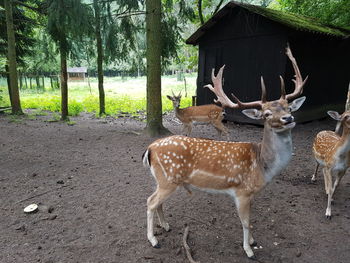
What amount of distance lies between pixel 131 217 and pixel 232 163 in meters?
1.51

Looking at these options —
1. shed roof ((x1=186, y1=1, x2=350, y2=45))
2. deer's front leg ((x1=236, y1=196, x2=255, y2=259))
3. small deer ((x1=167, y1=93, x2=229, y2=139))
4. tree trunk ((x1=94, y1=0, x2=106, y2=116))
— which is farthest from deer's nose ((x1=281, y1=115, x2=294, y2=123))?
tree trunk ((x1=94, y1=0, x2=106, y2=116))

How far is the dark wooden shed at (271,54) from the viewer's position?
8.28 m

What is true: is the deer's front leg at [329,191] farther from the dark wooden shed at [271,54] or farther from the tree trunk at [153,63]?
the dark wooden shed at [271,54]

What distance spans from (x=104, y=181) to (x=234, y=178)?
2496 mm

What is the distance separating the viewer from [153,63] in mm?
6352

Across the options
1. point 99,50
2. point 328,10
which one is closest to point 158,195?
point 99,50

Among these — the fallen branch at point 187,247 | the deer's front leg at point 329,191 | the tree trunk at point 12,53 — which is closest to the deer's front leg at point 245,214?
the fallen branch at point 187,247

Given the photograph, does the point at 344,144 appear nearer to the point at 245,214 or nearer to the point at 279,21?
the point at 245,214

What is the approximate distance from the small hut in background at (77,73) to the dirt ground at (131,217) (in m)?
39.4

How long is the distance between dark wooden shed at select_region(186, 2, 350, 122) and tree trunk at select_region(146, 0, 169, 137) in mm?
3730

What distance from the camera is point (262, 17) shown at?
27.8 feet

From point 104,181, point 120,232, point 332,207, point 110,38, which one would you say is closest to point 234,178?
point 120,232

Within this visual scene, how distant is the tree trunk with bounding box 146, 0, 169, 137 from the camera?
20.3 feet

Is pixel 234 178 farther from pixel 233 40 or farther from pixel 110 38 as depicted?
pixel 233 40
